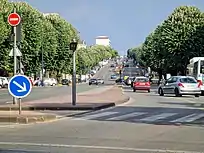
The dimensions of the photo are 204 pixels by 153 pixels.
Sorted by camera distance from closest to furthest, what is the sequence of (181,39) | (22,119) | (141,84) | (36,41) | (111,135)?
(111,135)
(22,119)
(141,84)
(181,39)
(36,41)

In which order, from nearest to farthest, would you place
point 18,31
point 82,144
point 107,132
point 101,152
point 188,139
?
1. point 101,152
2. point 82,144
3. point 188,139
4. point 107,132
5. point 18,31

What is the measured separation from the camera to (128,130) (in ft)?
48.7

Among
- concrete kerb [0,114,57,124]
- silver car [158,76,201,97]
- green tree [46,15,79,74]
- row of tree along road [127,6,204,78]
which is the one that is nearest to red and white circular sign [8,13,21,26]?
concrete kerb [0,114,57,124]

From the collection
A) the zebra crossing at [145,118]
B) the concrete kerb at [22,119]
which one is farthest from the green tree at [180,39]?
the concrete kerb at [22,119]

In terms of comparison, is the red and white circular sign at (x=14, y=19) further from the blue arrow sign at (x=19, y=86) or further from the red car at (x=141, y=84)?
the red car at (x=141, y=84)

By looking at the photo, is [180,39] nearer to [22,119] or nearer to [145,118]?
[145,118]

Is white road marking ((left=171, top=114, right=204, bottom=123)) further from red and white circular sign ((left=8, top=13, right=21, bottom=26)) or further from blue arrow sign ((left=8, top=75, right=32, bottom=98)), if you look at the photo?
red and white circular sign ((left=8, top=13, right=21, bottom=26))

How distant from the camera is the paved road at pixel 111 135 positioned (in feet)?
36.8

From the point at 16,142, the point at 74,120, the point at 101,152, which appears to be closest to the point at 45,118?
the point at 74,120

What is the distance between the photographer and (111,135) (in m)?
13.6

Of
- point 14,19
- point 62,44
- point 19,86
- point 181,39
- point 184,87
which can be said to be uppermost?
point 62,44

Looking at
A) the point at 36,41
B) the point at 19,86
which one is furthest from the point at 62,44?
the point at 19,86

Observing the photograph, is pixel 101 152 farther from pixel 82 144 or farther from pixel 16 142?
pixel 16 142

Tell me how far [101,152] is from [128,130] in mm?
4382
